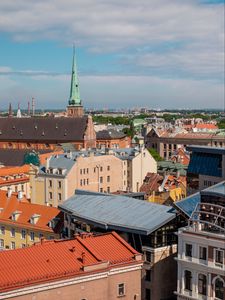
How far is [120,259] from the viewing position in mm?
39406

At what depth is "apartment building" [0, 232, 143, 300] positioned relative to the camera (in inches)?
1395

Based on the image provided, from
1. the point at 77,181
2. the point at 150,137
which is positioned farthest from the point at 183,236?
the point at 150,137

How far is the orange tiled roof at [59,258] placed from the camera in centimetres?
3562

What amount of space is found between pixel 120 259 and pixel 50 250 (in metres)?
4.62

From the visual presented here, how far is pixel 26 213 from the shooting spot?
61625 millimetres

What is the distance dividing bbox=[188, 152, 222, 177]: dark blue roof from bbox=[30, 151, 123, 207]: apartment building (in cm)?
2187

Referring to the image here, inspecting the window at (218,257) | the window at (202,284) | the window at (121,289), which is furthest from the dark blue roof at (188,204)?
the window at (121,289)

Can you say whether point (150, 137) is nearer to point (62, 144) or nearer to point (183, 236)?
point (62, 144)

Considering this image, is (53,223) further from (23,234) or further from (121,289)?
(121,289)

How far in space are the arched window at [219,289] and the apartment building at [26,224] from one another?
21.9m

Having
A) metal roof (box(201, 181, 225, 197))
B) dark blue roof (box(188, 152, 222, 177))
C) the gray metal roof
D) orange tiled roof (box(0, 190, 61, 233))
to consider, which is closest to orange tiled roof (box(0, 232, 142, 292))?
the gray metal roof

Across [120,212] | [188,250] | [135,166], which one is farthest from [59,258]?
[135,166]

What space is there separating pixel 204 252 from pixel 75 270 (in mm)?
8076

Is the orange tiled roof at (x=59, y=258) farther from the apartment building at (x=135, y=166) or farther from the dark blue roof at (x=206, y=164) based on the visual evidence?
the apartment building at (x=135, y=166)
